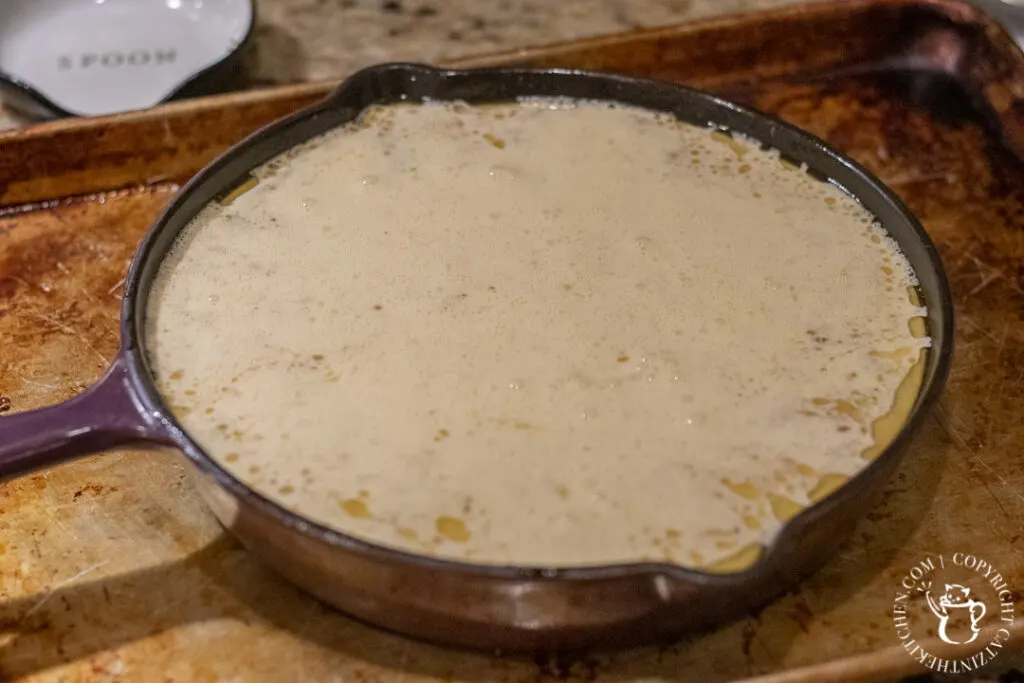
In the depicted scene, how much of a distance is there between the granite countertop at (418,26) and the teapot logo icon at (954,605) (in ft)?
3.94

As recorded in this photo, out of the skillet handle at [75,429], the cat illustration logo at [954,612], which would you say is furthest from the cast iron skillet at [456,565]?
the cat illustration logo at [954,612]

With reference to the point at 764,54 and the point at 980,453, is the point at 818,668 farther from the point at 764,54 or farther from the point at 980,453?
the point at 764,54

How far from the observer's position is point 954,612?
38.4 inches

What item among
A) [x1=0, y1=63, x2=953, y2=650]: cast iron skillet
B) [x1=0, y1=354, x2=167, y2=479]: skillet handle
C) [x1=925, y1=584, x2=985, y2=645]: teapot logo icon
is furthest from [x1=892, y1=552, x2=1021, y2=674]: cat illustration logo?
[x1=0, y1=354, x2=167, y2=479]: skillet handle

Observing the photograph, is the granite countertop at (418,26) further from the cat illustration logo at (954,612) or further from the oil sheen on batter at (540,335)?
the cat illustration logo at (954,612)

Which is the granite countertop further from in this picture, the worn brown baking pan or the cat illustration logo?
the cat illustration logo

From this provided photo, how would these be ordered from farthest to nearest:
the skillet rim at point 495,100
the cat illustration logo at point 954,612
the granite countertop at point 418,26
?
the granite countertop at point 418,26 < the cat illustration logo at point 954,612 < the skillet rim at point 495,100

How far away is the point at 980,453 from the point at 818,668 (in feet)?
1.30

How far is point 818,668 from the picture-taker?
2.91 feet

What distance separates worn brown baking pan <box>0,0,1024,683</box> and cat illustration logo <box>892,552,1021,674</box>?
0.02 meters

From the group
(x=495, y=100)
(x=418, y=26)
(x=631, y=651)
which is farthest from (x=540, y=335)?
(x=418, y=26)

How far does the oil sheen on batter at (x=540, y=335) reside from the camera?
946mm

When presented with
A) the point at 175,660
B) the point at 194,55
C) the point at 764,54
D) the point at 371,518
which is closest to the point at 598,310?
the point at 371,518

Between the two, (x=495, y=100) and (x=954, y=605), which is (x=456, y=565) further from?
(x=495, y=100)
